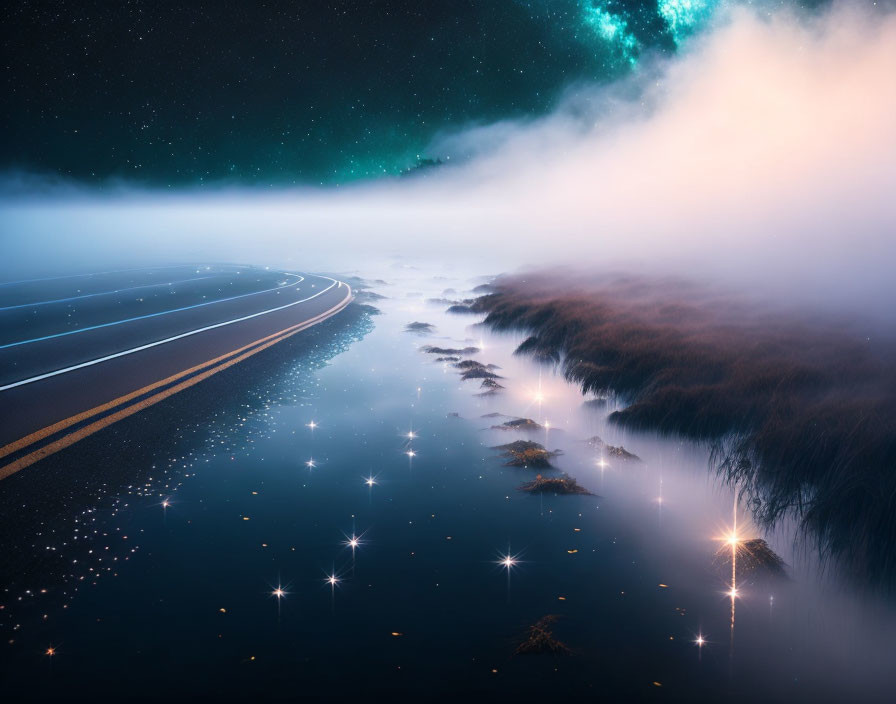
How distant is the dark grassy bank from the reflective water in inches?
16.0

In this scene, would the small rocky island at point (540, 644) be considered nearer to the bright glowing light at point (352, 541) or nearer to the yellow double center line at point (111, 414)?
the bright glowing light at point (352, 541)

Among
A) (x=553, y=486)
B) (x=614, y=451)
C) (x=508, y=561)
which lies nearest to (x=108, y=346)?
(x=553, y=486)

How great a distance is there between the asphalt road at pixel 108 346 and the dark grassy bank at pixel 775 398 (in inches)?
298

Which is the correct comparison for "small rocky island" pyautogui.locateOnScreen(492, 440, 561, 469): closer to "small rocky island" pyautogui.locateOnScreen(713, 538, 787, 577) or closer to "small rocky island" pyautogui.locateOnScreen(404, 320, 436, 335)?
"small rocky island" pyautogui.locateOnScreen(713, 538, 787, 577)

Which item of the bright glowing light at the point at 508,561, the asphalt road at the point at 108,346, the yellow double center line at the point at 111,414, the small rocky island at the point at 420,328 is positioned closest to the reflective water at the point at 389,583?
the bright glowing light at the point at 508,561

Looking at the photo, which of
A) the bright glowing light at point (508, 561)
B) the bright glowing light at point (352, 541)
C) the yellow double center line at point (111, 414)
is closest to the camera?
the bright glowing light at point (508, 561)

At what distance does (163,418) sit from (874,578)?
807cm

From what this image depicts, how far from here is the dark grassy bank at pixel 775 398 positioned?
5062 millimetres

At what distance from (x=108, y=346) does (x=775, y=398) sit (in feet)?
43.0

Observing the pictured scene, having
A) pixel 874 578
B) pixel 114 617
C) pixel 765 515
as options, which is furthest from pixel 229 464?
pixel 874 578

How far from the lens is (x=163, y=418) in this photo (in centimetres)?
794

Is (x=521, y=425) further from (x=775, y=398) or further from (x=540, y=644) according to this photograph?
(x=540, y=644)

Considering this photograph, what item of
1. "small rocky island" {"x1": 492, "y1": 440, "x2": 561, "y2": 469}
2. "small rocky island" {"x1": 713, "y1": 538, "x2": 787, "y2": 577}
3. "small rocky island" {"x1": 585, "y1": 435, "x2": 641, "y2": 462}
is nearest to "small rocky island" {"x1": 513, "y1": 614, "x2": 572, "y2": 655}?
"small rocky island" {"x1": 713, "y1": 538, "x2": 787, "y2": 577}

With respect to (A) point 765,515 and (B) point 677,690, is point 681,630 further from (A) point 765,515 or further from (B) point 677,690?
(A) point 765,515
